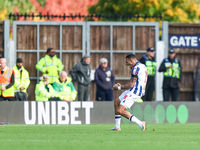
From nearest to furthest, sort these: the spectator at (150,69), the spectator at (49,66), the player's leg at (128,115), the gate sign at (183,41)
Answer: the player's leg at (128,115), the spectator at (150,69), the spectator at (49,66), the gate sign at (183,41)

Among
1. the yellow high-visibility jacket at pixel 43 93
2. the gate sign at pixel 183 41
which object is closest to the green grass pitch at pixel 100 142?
the yellow high-visibility jacket at pixel 43 93

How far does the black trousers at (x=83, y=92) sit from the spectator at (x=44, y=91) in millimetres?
1097

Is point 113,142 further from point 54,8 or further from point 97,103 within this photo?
point 54,8

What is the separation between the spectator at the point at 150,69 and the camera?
50.7ft

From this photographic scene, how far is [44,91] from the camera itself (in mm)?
14539

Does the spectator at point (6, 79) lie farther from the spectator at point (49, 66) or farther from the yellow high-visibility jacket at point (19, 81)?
the spectator at point (49, 66)

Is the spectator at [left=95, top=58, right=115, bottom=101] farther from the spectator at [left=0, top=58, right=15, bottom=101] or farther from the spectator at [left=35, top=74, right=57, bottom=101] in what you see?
the spectator at [left=0, top=58, right=15, bottom=101]

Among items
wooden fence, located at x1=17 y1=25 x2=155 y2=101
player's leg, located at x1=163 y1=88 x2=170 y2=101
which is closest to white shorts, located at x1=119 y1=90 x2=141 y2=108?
player's leg, located at x1=163 y1=88 x2=170 y2=101

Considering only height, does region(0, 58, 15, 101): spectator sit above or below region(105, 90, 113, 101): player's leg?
above

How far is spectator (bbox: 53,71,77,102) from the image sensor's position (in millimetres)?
14758

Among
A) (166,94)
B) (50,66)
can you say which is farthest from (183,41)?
(50,66)

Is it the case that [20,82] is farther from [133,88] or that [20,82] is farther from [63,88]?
[133,88]

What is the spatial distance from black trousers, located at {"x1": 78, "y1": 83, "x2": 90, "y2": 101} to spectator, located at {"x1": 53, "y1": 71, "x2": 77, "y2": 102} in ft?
2.02

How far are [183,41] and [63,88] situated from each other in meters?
5.24
